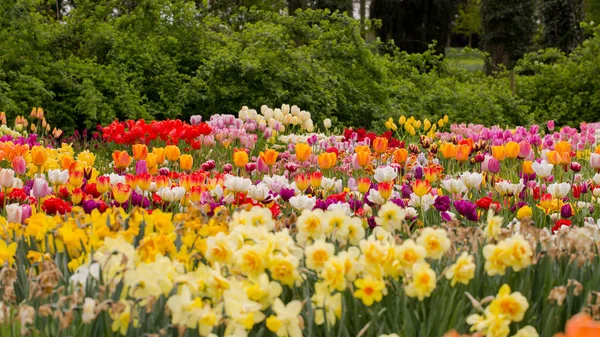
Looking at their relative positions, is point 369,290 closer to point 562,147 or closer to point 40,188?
point 40,188

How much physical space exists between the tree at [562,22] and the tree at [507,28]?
0.45 m

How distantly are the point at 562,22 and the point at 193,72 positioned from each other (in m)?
13.4

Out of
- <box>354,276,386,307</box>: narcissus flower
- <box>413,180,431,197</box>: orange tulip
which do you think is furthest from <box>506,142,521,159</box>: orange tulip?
<box>354,276,386,307</box>: narcissus flower

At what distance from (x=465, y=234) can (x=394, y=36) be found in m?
18.7

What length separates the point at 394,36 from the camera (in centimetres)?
2088

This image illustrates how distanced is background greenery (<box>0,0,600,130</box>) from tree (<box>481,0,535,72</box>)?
8.57m

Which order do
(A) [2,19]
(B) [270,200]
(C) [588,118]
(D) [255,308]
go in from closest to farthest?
(D) [255,308], (B) [270,200], (A) [2,19], (C) [588,118]

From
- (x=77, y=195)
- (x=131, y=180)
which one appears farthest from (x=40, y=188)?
(x=131, y=180)

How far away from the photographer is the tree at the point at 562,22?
19922mm

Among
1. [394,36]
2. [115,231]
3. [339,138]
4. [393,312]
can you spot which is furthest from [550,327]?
[394,36]

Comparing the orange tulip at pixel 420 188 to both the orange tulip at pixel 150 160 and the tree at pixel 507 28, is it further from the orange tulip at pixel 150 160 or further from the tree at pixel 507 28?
the tree at pixel 507 28

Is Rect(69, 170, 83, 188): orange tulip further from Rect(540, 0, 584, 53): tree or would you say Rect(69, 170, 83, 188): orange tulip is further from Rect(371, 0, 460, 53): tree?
Rect(540, 0, 584, 53): tree

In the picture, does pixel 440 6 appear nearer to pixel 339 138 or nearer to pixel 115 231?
pixel 339 138

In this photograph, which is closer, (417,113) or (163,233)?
(163,233)
